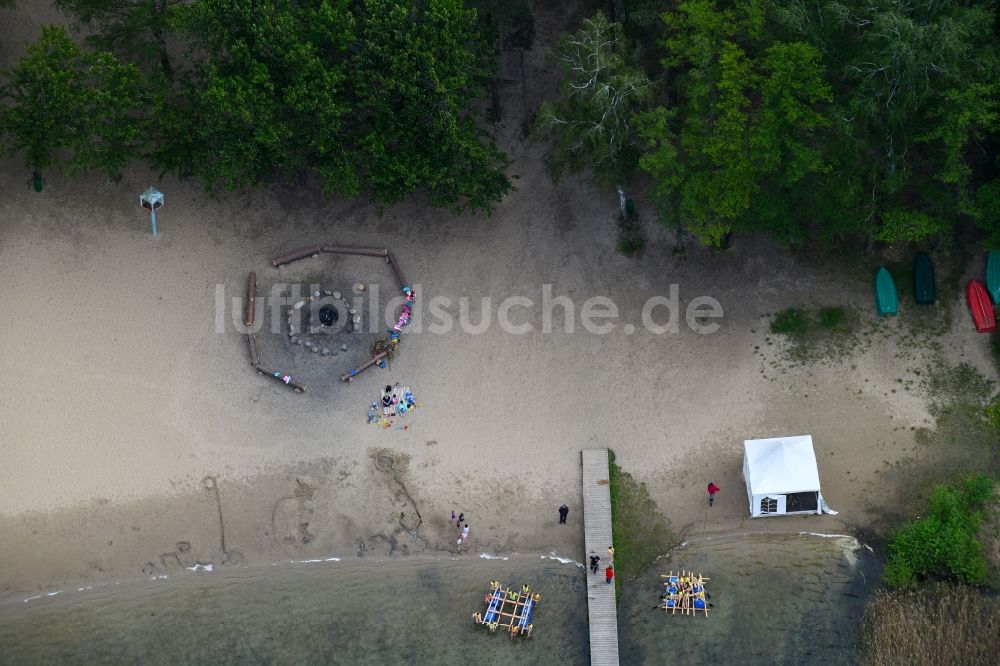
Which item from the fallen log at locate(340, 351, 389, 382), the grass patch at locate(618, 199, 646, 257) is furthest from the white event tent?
the fallen log at locate(340, 351, 389, 382)

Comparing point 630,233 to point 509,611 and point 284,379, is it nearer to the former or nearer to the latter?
point 284,379

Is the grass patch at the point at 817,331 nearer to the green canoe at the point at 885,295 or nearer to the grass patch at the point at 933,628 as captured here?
the green canoe at the point at 885,295

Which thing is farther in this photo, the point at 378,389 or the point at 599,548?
the point at 378,389

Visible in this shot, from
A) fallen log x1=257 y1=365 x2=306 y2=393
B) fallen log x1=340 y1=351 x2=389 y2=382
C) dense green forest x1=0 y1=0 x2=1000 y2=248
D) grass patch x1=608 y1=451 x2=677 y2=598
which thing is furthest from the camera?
fallen log x1=340 y1=351 x2=389 y2=382

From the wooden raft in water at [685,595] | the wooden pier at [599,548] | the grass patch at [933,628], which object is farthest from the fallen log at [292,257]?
the grass patch at [933,628]

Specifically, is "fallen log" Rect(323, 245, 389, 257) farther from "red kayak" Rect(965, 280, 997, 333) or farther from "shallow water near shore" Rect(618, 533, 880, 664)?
"red kayak" Rect(965, 280, 997, 333)

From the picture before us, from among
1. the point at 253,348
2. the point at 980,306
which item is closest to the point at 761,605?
the point at 980,306
